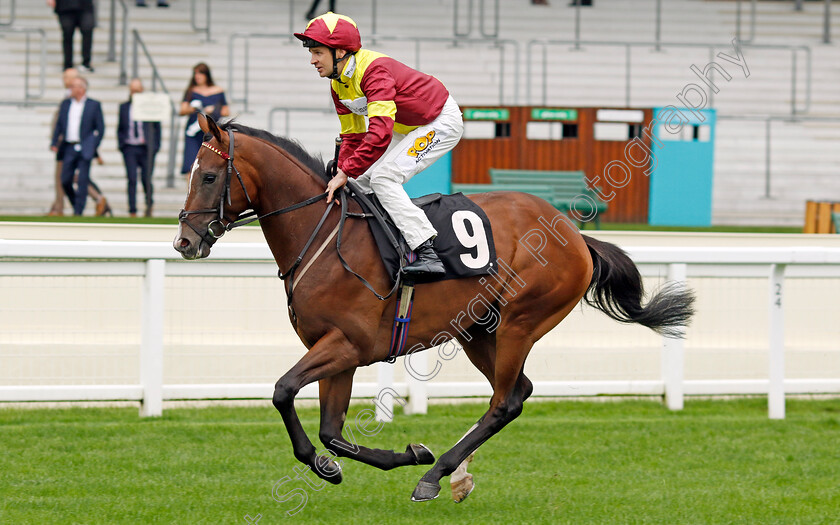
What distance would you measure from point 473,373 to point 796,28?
13880mm

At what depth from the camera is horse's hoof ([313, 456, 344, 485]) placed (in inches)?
161

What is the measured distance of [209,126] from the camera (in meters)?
4.06

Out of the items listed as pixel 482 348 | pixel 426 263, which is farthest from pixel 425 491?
pixel 426 263

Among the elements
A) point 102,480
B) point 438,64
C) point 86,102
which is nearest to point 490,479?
point 102,480

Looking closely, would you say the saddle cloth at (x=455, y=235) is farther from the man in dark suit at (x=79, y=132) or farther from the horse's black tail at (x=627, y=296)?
the man in dark suit at (x=79, y=132)

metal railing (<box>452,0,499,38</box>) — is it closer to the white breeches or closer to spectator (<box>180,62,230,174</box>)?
spectator (<box>180,62,230,174</box>)

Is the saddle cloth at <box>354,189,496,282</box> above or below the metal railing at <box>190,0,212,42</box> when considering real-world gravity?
below

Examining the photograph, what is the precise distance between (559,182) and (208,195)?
9.24 meters

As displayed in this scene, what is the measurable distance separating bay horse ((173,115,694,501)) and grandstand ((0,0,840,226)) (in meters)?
8.95

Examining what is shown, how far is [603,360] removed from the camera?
21.2 ft

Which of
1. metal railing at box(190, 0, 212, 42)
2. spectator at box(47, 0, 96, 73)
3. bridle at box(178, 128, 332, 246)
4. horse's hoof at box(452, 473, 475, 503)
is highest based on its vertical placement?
metal railing at box(190, 0, 212, 42)

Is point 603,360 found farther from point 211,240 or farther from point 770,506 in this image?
point 211,240

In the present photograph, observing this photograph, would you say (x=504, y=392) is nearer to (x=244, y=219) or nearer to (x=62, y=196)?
Answer: (x=244, y=219)

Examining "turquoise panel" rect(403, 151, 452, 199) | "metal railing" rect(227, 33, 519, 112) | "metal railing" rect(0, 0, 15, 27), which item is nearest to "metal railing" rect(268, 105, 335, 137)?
"metal railing" rect(227, 33, 519, 112)
